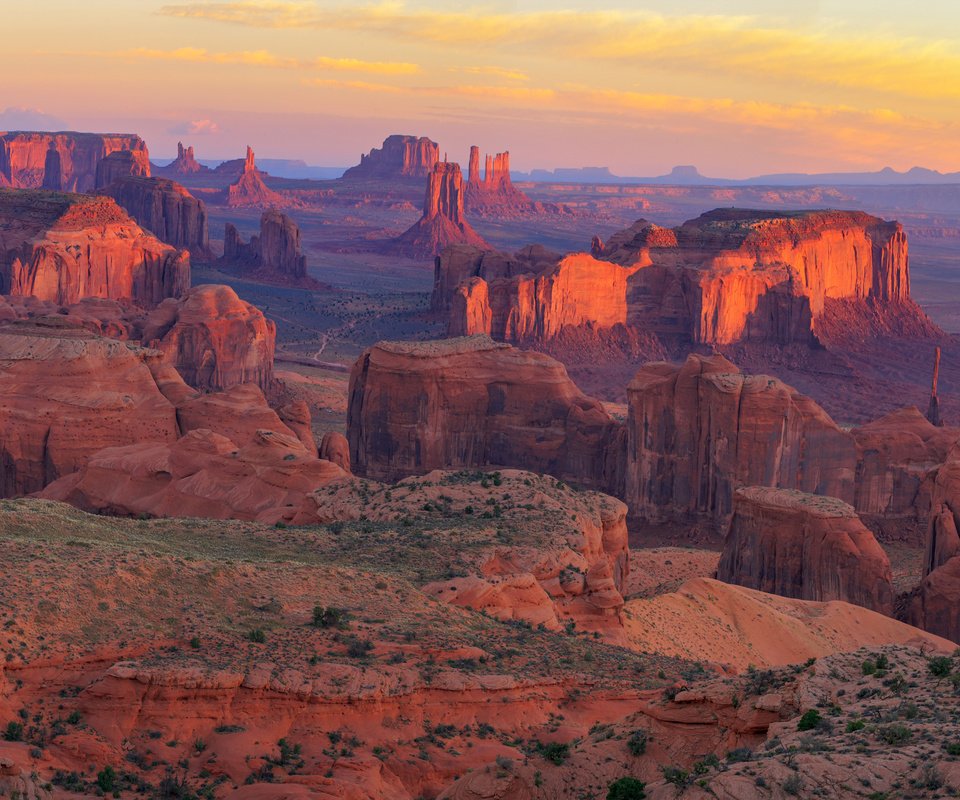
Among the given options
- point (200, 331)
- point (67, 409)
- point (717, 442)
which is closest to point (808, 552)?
point (717, 442)

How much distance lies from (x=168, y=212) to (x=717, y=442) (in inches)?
4314

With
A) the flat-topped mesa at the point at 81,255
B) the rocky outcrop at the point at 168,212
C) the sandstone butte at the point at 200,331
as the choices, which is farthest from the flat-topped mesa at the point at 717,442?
the rocky outcrop at the point at 168,212

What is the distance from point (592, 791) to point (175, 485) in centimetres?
2767

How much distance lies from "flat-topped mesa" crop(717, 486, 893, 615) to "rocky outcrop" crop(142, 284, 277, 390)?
1518 inches

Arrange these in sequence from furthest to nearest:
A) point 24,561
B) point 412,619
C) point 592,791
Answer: point 412,619 → point 24,561 → point 592,791

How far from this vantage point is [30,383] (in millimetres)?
55719

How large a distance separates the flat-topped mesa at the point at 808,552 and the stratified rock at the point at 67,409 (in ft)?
71.3

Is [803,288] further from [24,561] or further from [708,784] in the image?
[708,784]

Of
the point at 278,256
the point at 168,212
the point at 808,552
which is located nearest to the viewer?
the point at 808,552

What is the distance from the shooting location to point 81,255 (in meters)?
104

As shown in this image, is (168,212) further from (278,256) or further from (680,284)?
(680,284)

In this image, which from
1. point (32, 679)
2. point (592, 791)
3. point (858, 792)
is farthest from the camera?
point (32, 679)

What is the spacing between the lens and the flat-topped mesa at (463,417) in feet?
202

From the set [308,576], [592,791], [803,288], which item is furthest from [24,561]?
[803,288]
